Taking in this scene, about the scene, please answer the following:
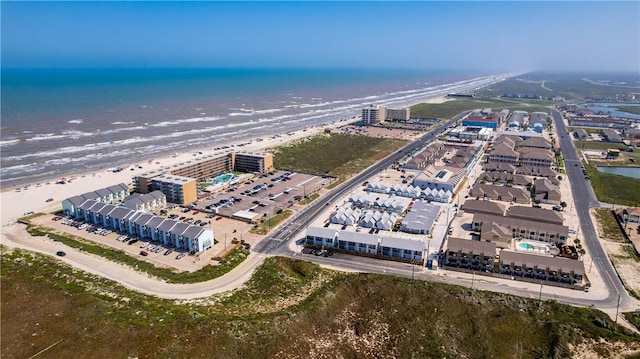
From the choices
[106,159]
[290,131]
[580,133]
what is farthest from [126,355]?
[580,133]

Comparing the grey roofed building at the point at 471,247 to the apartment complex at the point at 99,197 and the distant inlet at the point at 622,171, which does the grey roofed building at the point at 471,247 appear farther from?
the distant inlet at the point at 622,171

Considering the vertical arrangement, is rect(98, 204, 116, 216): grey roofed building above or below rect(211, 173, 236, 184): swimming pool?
above

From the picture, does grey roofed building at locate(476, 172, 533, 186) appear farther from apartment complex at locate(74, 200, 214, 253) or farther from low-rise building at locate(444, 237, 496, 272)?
apartment complex at locate(74, 200, 214, 253)

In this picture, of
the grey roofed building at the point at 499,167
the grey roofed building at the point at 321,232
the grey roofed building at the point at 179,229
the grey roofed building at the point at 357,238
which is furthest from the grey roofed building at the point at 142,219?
the grey roofed building at the point at 499,167

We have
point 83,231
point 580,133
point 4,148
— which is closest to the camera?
point 83,231

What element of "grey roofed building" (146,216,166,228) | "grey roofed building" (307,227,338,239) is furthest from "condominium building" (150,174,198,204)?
"grey roofed building" (307,227,338,239)

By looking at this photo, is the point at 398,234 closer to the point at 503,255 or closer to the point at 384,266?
the point at 384,266

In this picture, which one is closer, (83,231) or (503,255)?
(503,255)
